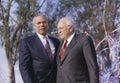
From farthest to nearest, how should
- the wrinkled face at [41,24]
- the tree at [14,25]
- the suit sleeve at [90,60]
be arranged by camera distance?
the tree at [14,25], the wrinkled face at [41,24], the suit sleeve at [90,60]

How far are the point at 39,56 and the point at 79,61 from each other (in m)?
0.50

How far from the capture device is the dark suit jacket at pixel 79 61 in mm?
3951

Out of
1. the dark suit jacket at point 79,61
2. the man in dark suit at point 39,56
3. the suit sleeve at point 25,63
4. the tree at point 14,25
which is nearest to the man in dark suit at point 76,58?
the dark suit jacket at point 79,61

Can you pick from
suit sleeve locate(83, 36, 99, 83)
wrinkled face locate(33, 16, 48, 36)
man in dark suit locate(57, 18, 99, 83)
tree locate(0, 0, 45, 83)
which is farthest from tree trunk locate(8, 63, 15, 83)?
suit sleeve locate(83, 36, 99, 83)

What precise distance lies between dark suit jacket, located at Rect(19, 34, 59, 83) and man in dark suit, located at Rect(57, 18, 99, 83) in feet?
0.77

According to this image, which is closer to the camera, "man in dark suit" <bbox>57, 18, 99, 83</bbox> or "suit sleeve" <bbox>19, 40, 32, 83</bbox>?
"man in dark suit" <bbox>57, 18, 99, 83</bbox>

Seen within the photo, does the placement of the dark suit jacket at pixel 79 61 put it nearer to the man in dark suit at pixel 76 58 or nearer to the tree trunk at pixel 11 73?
the man in dark suit at pixel 76 58

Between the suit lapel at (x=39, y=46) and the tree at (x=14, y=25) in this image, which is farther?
the tree at (x=14, y=25)

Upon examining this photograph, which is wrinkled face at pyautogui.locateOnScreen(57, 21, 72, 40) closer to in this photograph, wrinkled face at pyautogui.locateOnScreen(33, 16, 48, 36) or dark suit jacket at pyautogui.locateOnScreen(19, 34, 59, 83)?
wrinkled face at pyautogui.locateOnScreen(33, 16, 48, 36)

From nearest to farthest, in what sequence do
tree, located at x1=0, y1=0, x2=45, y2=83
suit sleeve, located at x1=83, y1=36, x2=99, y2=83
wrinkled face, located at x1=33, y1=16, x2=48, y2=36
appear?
suit sleeve, located at x1=83, y1=36, x2=99, y2=83, wrinkled face, located at x1=33, y1=16, x2=48, y2=36, tree, located at x1=0, y1=0, x2=45, y2=83

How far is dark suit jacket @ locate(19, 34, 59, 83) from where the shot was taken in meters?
4.26

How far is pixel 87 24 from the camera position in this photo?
14828 millimetres

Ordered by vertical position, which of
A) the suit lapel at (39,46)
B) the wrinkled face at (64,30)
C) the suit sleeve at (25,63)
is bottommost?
the suit sleeve at (25,63)

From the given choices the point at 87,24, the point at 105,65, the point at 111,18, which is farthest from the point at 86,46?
the point at 87,24
